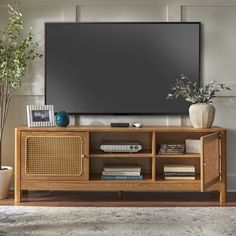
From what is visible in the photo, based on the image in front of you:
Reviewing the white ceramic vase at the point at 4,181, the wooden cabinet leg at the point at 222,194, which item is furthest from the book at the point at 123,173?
the white ceramic vase at the point at 4,181

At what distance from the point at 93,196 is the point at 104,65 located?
1.28 metres

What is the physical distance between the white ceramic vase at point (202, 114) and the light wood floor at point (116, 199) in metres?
0.70

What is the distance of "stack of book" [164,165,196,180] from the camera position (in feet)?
14.1

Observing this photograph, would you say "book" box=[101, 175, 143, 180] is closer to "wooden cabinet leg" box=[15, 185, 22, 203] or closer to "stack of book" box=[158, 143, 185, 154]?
"stack of book" box=[158, 143, 185, 154]

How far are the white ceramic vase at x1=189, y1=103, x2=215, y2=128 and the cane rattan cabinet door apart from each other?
1.01 metres

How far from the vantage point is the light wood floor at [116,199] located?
4.13 meters

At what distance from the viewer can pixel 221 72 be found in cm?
468

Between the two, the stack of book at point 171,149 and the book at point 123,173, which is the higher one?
the stack of book at point 171,149

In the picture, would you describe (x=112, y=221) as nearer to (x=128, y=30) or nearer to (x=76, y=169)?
(x=76, y=169)

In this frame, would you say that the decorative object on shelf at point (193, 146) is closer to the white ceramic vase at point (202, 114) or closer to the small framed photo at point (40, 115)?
the white ceramic vase at point (202, 114)

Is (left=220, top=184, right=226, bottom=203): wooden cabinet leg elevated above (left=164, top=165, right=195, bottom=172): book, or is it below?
below

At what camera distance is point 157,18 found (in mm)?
4668

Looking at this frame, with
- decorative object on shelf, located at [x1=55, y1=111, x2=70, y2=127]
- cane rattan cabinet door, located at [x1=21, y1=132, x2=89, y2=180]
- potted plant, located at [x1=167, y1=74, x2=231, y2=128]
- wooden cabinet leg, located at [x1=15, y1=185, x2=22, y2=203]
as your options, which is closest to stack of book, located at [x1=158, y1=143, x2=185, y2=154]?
potted plant, located at [x1=167, y1=74, x2=231, y2=128]

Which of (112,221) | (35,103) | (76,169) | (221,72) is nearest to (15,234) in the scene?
(112,221)
